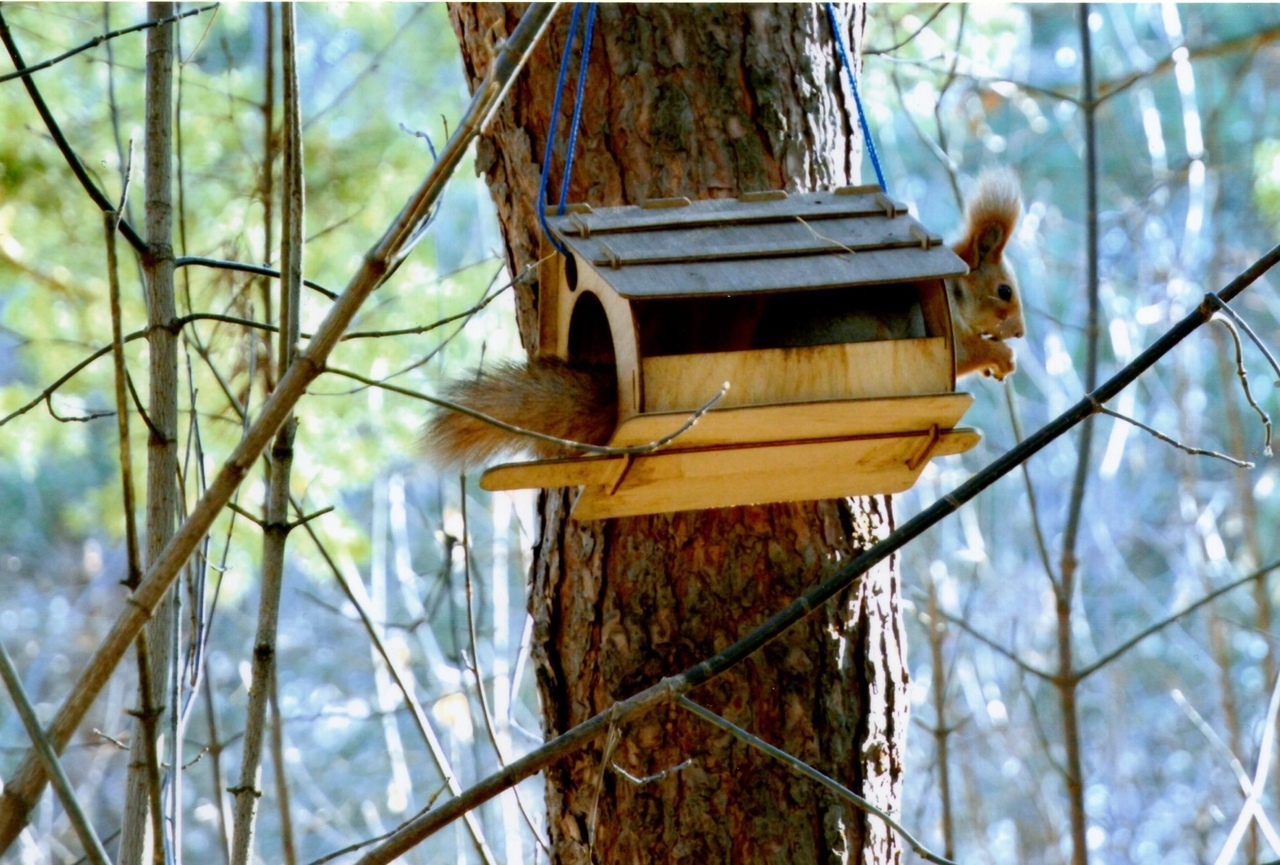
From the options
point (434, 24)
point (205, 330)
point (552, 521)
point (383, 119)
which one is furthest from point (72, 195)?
point (552, 521)

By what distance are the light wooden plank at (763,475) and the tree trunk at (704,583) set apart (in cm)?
21

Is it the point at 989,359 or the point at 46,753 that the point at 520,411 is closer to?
the point at 46,753

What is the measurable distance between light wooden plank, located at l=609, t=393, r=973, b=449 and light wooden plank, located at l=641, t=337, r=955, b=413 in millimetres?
22

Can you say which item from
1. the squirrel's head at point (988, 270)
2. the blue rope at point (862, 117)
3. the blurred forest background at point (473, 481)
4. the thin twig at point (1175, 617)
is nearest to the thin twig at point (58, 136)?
the blurred forest background at point (473, 481)

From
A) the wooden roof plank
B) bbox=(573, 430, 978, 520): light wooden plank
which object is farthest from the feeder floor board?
the wooden roof plank

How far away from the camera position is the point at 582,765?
5.84 feet

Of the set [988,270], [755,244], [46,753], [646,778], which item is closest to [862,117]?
[755,244]

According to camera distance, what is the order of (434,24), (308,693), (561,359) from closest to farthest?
(561,359), (434,24), (308,693)

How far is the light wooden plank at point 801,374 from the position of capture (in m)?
1.35

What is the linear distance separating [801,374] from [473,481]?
4384mm

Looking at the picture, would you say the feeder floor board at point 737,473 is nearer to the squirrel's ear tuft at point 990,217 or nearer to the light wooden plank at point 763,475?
the light wooden plank at point 763,475

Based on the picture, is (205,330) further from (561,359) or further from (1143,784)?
(1143,784)

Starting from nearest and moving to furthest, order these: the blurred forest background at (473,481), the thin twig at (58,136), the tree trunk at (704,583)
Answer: the thin twig at (58,136) → the tree trunk at (704,583) → the blurred forest background at (473,481)

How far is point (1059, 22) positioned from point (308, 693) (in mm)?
5120
